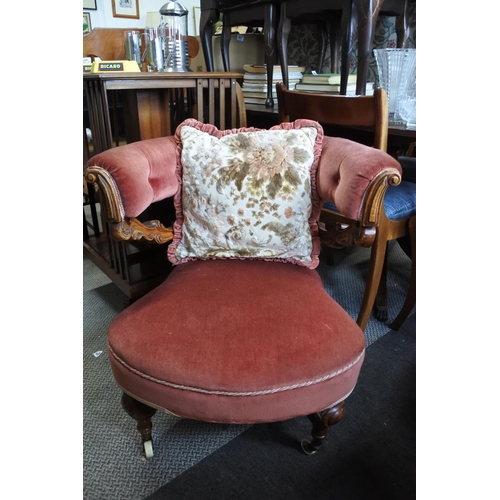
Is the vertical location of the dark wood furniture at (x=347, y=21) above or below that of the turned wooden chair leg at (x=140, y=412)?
above

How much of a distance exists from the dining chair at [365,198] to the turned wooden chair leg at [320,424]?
1.26 feet

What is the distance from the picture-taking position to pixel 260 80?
1.97 meters

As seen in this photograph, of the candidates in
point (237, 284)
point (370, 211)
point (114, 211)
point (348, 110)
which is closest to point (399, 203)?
point (348, 110)

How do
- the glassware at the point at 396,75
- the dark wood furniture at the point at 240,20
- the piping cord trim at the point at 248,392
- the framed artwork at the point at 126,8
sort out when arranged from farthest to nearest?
the framed artwork at the point at 126,8
the dark wood furniture at the point at 240,20
the glassware at the point at 396,75
the piping cord trim at the point at 248,392

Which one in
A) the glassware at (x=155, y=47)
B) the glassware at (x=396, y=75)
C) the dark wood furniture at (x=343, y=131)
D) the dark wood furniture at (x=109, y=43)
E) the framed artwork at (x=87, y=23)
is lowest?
the dark wood furniture at (x=343, y=131)

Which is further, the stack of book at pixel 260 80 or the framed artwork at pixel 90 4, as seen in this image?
the framed artwork at pixel 90 4

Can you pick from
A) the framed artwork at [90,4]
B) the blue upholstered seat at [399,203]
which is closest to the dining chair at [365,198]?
the blue upholstered seat at [399,203]

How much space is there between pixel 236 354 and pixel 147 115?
47.7 inches

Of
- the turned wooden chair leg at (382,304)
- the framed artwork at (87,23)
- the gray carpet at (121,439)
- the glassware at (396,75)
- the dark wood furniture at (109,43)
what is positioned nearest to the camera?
the gray carpet at (121,439)

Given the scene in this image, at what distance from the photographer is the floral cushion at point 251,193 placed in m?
1.03

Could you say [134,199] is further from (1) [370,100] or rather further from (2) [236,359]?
(1) [370,100]

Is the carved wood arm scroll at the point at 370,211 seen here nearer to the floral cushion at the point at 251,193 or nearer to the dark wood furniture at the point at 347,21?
the floral cushion at the point at 251,193

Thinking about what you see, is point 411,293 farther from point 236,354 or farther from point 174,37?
point 174,37
